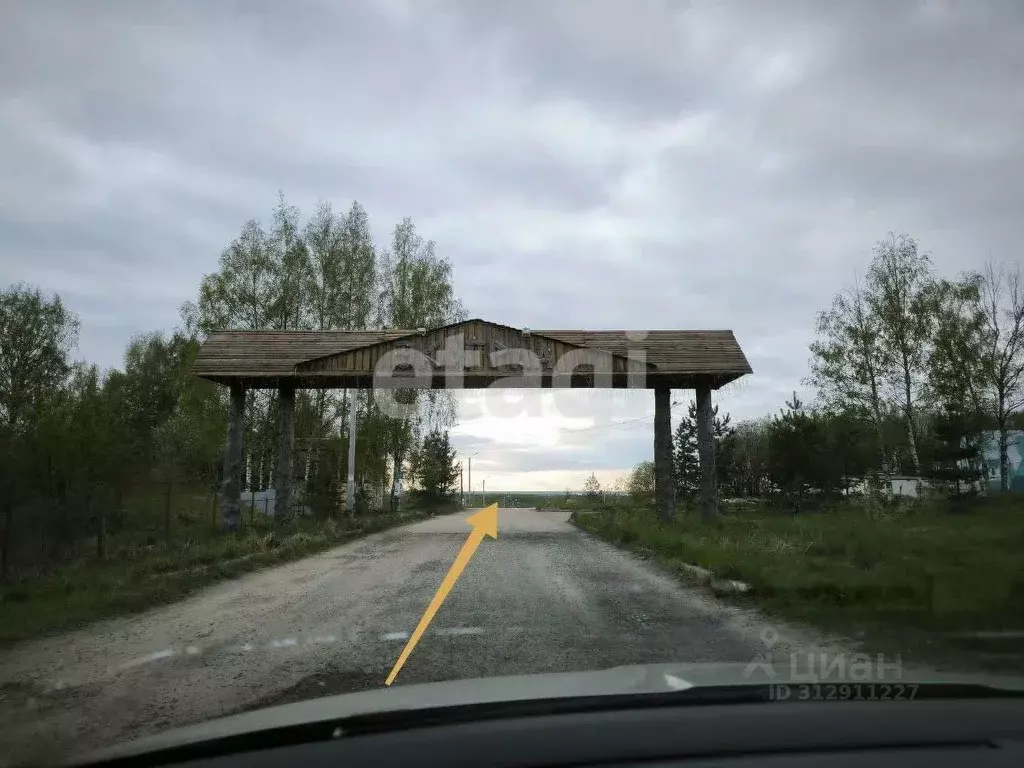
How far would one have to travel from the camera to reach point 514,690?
8.33 feet

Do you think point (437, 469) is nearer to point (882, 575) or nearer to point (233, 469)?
point (233, 469)

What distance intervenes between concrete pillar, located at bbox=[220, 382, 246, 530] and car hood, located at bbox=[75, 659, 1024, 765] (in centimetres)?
1726

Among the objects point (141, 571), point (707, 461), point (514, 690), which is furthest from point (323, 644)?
point (707, 461)

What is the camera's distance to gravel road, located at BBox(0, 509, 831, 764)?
481 cm

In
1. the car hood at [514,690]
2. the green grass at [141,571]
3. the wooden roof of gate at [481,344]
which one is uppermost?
the wooden roof of gate at [481,344]

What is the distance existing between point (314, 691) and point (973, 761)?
13.8ft

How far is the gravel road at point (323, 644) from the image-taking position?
15.8 feet

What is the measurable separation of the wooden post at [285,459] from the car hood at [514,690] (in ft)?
58.4

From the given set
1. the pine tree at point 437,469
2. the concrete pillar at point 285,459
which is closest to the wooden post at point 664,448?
the concrete pillar at point 285,459

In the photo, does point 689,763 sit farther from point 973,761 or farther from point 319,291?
point 319,291

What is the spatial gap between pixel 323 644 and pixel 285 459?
45.2 ft
